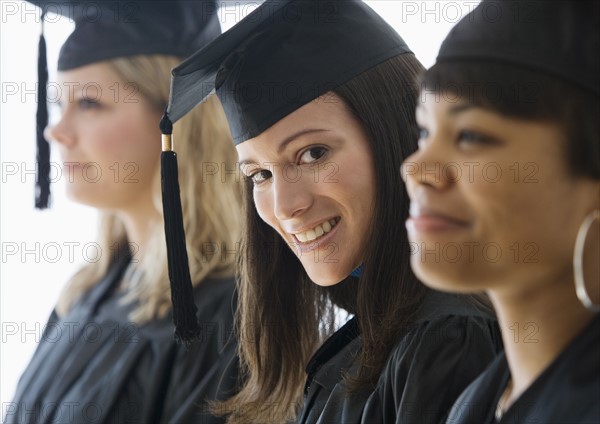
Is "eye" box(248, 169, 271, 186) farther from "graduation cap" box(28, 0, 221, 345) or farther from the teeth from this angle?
"graduation cap" box(28, 0, 221, 345)

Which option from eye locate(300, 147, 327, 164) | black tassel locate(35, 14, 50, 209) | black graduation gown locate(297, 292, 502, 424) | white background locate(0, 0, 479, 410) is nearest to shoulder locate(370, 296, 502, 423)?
black graduation gown locate(297, 292, 502, 424)

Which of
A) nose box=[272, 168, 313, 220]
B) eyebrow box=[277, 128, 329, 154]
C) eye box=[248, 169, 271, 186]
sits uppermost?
eyebrow box=[277, 128, 329, 154]

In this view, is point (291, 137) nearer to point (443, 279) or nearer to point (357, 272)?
point (357, 272)

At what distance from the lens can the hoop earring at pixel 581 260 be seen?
80 cm

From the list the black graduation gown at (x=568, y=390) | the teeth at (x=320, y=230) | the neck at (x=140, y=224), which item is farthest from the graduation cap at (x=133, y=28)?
the black graduation gown at (x=568, y=390)

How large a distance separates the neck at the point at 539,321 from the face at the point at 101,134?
130cm

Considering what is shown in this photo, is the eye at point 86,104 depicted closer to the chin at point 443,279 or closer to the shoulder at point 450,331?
the shoulder at point 450,331

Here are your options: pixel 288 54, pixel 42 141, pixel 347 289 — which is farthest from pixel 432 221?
pixel 42 141

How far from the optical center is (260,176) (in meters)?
1.40

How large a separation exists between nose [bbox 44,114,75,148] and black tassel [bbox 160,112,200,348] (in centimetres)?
57

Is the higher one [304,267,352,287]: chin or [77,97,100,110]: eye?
[77,97,100,110]: eye

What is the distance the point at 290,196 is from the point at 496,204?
1.71ft

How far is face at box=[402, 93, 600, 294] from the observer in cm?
81

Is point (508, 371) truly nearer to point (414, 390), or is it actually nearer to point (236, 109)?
point (414, 390)
